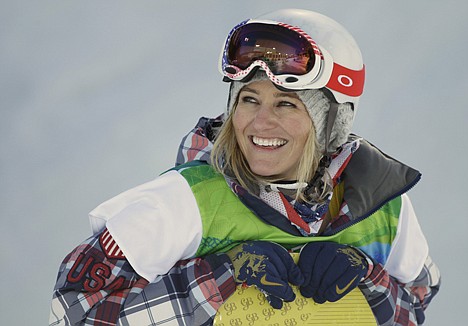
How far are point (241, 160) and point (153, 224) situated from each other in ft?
1.43

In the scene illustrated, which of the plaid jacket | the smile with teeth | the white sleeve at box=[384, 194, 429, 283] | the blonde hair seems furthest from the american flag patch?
the white sleeve at box=[384, 194, 429, 283]

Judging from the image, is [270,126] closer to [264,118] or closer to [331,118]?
[264,118]

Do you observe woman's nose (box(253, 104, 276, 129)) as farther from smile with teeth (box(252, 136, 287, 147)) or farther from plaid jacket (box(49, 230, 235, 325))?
plaid jacket (box(49, 230, 235, 325))

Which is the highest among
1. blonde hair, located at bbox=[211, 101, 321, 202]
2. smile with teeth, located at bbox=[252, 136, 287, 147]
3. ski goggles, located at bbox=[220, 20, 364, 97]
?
ski goggles, located at bbox=[220, 20, 364, 97]

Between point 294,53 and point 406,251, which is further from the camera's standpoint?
point 406,251

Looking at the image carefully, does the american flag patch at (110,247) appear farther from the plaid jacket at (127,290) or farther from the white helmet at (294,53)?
the white helmet at (294,53)

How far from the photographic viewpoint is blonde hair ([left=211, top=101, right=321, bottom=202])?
2.74m

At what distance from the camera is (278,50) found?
2.68 meters

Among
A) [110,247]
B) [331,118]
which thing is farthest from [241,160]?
[110,247]

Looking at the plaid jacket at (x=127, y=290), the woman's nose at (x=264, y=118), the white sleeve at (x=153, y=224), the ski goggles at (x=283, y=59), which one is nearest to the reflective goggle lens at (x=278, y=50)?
the ski goggles at (x=283, y=59)

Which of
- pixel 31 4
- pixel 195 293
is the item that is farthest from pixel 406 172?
pixel 31 4

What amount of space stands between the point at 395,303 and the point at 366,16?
242 cm

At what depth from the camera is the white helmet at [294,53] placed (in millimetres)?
2656

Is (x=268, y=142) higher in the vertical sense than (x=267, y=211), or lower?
higher
